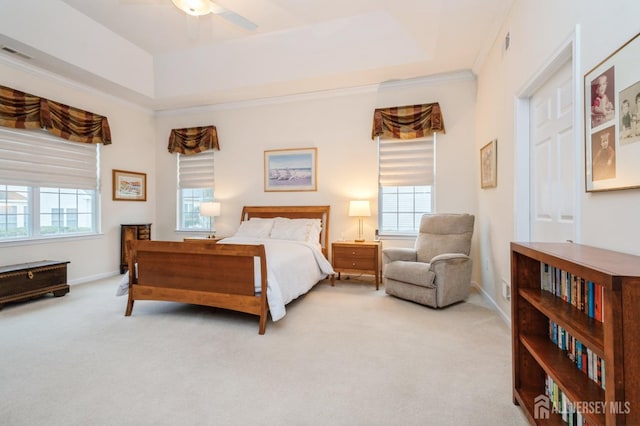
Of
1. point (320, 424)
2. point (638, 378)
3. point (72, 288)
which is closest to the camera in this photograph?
point (638, 378)

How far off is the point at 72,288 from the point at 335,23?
16.5 ft

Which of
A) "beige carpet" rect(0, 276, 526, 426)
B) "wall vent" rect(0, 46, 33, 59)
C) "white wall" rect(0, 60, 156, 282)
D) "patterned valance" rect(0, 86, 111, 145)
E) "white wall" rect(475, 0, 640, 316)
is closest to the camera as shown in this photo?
"white wall" rect(475, 0, 640, 316)

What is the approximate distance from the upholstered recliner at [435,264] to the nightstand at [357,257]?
25cm

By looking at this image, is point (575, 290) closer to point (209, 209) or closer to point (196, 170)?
point (209, 209)

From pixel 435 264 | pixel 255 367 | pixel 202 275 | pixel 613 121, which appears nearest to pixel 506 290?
pixel 435 264

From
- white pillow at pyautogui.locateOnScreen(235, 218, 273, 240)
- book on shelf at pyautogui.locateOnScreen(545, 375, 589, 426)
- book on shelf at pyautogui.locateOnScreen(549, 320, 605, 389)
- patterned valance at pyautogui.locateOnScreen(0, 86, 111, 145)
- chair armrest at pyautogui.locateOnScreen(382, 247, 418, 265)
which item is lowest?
book on shelf at pyautogui.locateOnScreen(545, 375, 589, 426)

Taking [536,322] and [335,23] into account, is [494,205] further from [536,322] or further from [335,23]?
[335,23]

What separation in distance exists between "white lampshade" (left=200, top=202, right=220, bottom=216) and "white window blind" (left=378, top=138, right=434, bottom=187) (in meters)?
2.70

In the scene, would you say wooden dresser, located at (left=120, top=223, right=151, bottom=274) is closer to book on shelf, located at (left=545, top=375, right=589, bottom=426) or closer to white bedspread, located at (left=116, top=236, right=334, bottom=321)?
white bedspread, located at (left=116, top=236, right=334, bottom=321)

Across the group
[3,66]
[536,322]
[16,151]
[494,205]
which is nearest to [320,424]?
[536,322]

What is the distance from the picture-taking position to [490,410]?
171cm

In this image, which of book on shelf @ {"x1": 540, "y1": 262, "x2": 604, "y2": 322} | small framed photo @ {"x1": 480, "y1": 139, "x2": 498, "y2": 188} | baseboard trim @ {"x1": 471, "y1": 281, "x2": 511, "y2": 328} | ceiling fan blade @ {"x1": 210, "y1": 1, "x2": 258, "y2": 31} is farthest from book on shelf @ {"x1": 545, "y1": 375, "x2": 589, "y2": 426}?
ceiling fan blade @ {"x1": 210, "y1": 1, "x2": 258, "y2": 31}

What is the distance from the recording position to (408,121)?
450 cm

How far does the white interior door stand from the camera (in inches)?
80.4
